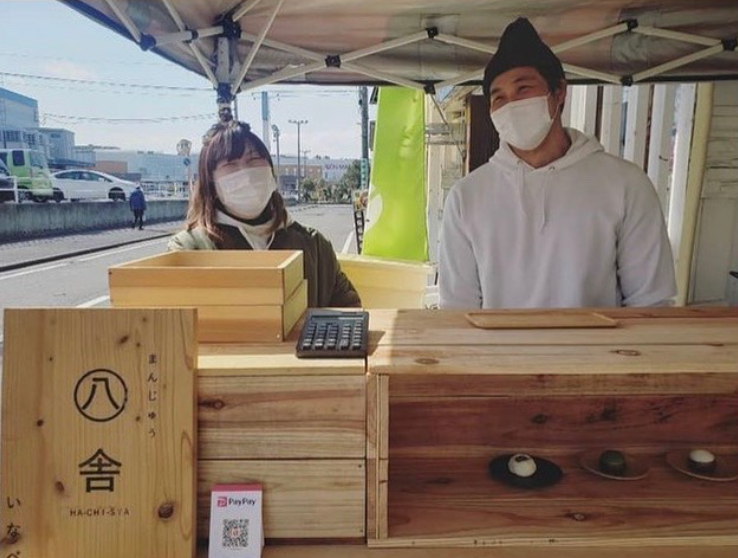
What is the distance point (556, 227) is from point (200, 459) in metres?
1.11

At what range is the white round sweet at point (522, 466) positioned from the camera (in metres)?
0.99

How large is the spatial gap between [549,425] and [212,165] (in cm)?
121

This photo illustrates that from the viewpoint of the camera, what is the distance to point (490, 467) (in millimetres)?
1047

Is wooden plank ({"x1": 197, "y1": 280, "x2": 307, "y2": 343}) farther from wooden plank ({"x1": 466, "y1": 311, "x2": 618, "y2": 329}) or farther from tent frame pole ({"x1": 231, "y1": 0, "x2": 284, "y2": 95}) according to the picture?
tent frame pole ({"x1": 231, "y1": 0, "x2": 284, "y2": 95})

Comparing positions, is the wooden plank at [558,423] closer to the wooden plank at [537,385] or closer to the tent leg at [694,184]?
→ the wooden plank at [537,385]

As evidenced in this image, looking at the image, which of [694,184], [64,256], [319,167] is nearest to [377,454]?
[694,184]

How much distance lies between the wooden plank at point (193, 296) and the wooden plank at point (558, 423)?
1.10 ft

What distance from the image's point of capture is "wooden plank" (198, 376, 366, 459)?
2.68 ft

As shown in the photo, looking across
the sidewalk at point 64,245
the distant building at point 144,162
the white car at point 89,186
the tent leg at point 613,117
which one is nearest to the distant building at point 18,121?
the distant building at point 144,162

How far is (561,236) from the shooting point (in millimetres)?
1521

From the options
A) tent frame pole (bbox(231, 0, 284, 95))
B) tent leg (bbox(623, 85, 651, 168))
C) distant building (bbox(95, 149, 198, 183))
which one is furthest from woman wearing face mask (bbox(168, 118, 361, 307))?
distant building (bbox(95, 149, 198, 183))

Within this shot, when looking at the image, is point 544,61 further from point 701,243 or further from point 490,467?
point 701,243

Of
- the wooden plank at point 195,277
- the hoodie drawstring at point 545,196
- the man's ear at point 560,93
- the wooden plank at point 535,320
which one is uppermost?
the man's ear at point 560,93

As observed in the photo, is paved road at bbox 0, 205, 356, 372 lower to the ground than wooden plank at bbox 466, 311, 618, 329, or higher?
lower
